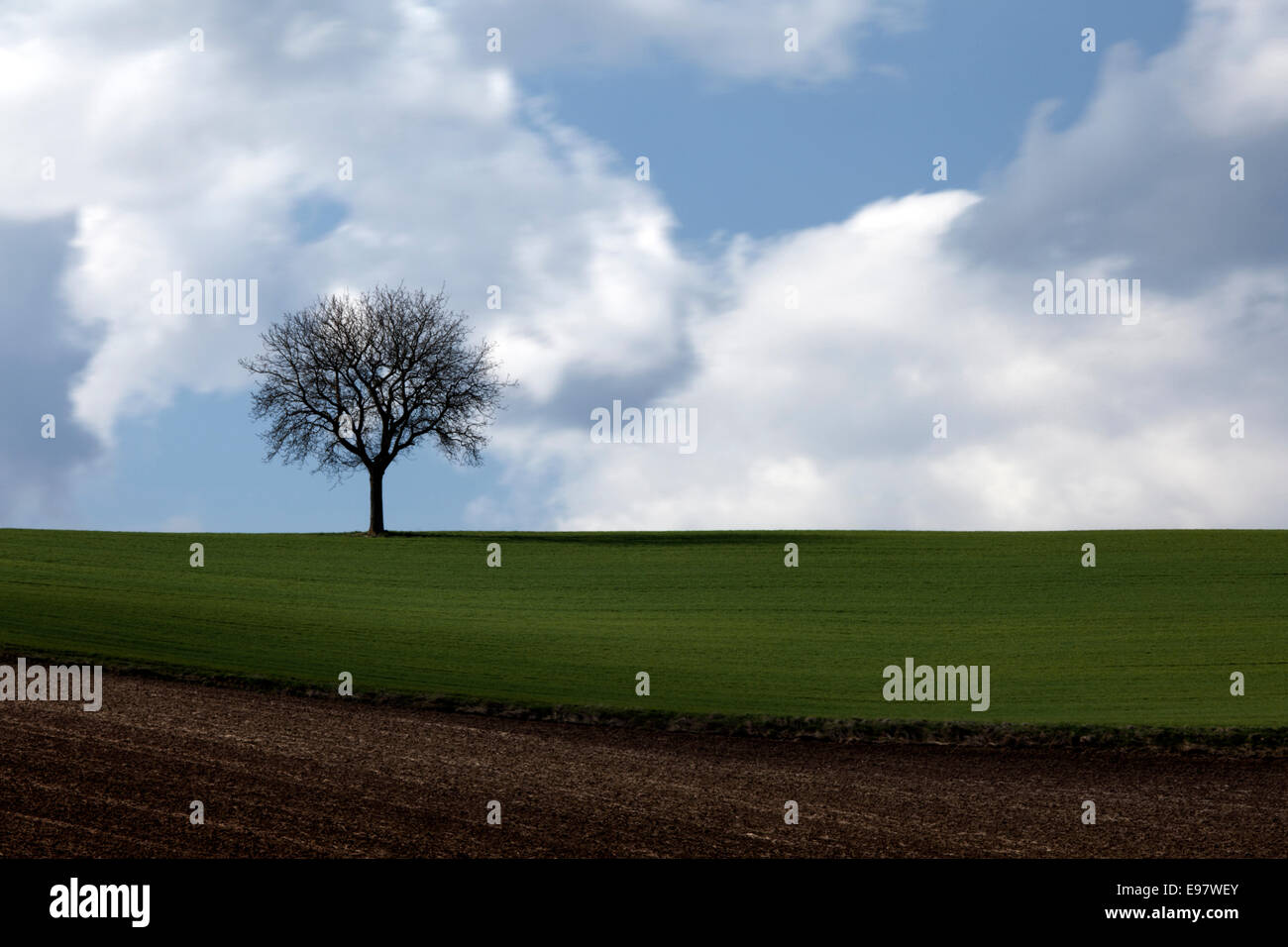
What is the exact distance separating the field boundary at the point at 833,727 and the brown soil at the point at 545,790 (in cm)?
47

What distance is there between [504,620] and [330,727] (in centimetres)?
1605

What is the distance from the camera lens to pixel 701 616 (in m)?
39.3

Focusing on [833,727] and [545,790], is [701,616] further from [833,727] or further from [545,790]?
[545,790]

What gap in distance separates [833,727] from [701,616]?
49.5 feet

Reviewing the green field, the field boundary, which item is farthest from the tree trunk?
the field boundary

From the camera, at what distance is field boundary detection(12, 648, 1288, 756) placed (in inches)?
925

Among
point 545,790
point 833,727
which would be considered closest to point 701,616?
Answer: point 833,727

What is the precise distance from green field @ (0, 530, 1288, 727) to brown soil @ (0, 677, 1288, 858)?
9.94 ft

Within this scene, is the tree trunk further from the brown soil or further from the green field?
the brown soil
